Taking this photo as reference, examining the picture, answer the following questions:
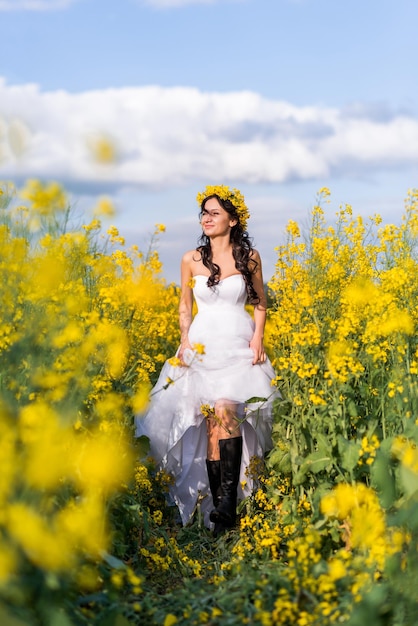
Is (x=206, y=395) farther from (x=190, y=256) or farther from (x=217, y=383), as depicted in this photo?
(x=190, y=256)

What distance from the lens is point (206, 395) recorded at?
15.2 ft

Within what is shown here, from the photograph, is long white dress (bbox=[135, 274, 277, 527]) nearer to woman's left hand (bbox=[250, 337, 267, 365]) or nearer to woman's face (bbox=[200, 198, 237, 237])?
woman's left hand (bbox=[250, 337, 267, 365])

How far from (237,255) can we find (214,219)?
262 mm

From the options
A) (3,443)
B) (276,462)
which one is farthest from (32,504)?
(276,462)

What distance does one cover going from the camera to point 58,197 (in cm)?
342

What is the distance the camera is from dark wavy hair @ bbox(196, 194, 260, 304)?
16.3ft

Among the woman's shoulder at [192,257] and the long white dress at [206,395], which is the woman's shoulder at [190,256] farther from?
the long white dress at [206,395]

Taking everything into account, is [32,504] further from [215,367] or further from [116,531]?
[215,367]

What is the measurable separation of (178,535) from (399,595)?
213 cm

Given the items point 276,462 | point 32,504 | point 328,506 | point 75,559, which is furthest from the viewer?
point 276,462

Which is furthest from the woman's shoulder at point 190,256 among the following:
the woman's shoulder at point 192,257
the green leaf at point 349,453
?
the green leaf at point 349,453

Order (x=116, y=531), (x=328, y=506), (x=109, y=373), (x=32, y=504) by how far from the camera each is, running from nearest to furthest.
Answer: (x=32, y=504) → (x=328, y=506) → (x=116, y=531) → (x=109, y=373)

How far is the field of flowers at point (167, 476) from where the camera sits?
2.35m

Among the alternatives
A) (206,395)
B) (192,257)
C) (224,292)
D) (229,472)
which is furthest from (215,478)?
(192,257)
